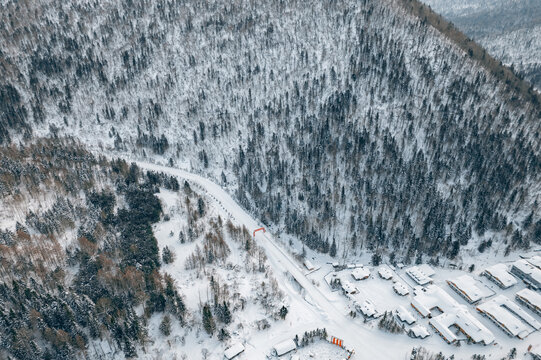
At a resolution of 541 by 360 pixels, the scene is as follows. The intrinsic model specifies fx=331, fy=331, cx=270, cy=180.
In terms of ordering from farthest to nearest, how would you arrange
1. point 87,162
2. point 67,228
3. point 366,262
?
point 87,162, point 366,262, point 67,228

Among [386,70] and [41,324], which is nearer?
[41,324]

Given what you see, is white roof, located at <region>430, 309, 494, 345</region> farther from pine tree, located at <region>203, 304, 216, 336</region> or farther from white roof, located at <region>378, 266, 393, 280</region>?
pine tree, located at <region>203, 304, 216, 336</region>

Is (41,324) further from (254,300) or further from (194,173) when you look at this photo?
(194,173)

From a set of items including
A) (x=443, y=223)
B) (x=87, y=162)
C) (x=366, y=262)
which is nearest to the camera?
(x=366, y=262)

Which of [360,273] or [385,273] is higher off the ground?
[385,273]

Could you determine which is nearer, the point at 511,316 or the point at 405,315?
the point at 511,316

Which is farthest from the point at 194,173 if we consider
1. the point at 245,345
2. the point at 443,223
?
the point at 443,223

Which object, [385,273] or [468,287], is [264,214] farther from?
[468,287]

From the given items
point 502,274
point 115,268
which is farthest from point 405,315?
point 115,268
